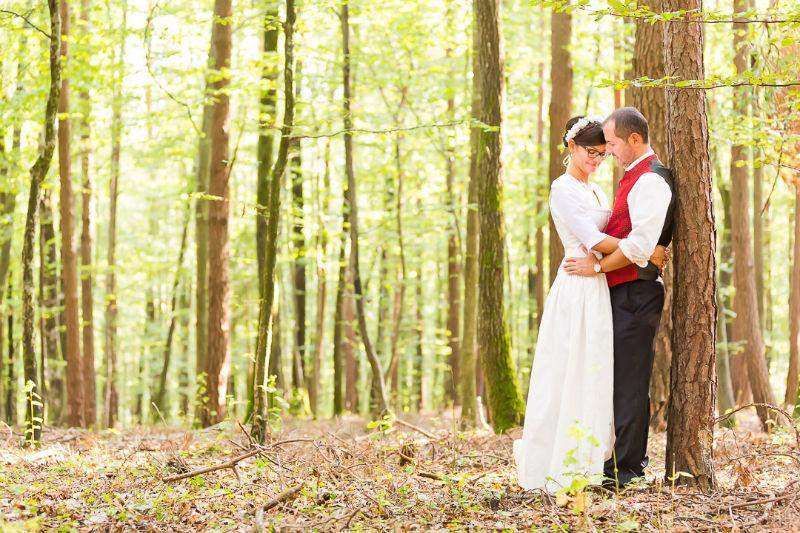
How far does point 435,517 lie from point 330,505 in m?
0.73

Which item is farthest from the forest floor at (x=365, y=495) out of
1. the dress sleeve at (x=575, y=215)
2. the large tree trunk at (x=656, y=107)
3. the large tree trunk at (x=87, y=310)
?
the large tree trunk at (x=87, y=310)

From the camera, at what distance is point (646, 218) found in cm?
532

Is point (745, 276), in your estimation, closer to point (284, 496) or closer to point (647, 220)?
point (647, 220)

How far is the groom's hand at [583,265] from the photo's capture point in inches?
222

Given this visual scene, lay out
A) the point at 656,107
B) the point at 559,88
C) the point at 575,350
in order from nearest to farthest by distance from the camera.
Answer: the point at 575,350, the point at 656,107, the point at 559,88

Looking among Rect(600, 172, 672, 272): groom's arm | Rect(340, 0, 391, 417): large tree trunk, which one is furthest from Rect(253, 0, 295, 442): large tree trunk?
Rect(600, 172, 672, 272): groom's arm

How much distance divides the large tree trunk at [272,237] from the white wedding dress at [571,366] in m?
2.94

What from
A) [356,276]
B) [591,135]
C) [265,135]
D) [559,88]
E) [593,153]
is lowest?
[356,276]

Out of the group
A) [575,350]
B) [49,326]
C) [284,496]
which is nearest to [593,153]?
[575,350]

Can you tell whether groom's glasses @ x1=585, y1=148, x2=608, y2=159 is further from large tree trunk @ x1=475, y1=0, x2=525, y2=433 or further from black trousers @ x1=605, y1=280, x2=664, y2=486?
large tree trunk @ x1=475, y1=0, x2=525, y2=433

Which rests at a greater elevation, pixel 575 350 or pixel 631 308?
pixel 631 308

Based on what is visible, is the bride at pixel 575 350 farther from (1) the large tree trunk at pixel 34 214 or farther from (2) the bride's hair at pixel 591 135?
(1) the large tree trunk at pixel 34 214

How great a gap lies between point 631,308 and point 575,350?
459 millimetres

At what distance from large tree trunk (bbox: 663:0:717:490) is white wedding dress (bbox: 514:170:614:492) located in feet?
1.51
